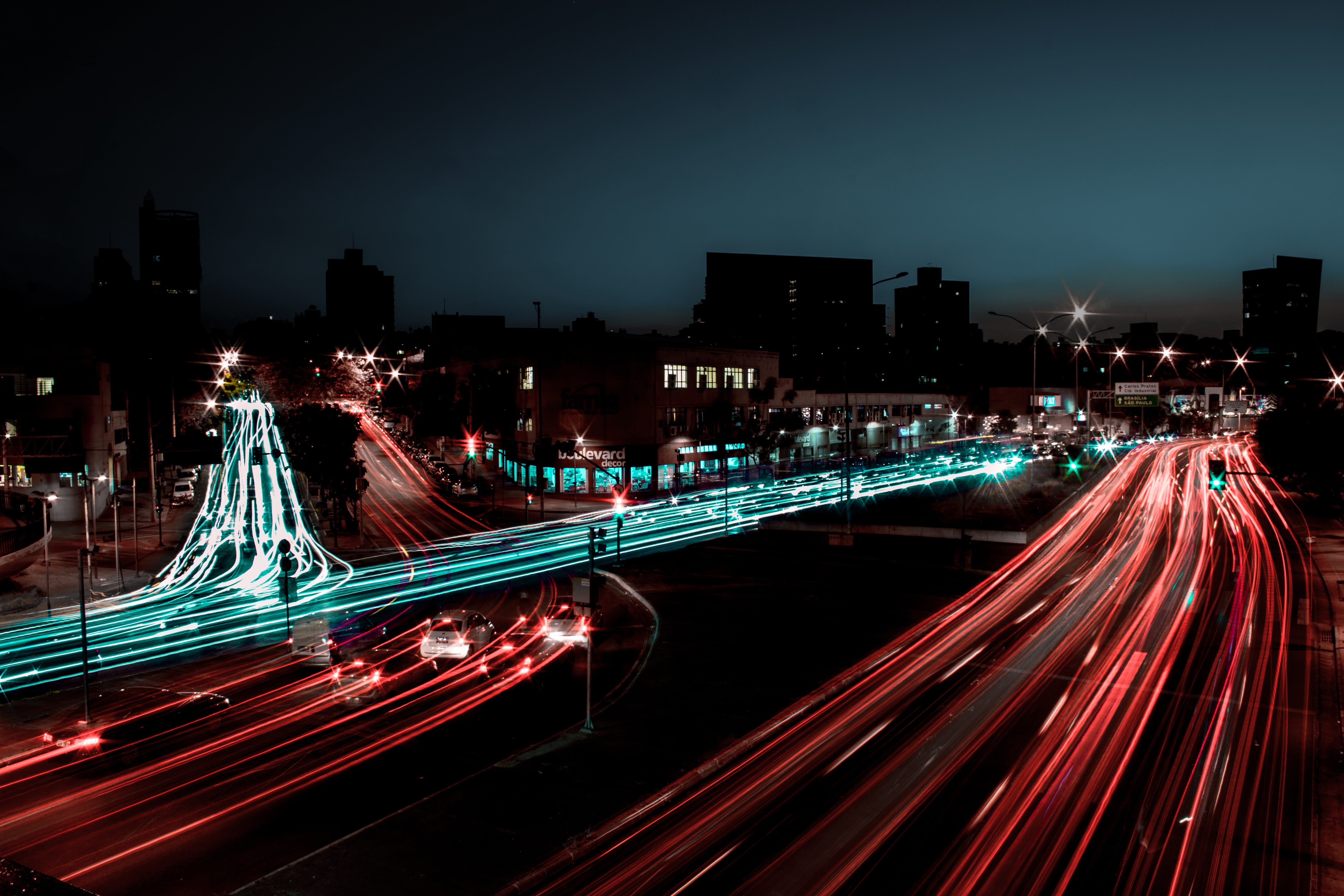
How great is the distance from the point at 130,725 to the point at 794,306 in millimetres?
118115

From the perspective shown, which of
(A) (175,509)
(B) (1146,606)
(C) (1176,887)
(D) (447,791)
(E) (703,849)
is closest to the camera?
(C) (1176,887)

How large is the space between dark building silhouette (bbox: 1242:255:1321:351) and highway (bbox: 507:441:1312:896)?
569 ft

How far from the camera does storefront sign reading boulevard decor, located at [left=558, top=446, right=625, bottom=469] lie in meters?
52.4

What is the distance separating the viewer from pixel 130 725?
13391 millimetres

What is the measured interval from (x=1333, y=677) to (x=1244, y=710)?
12.3 ft

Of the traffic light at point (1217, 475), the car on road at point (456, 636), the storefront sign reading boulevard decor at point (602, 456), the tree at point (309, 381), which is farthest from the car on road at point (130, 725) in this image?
the tree at point (309, 381)

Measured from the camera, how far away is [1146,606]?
2122cm

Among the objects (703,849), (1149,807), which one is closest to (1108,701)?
(1149,807)

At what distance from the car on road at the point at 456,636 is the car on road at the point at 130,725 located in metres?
4.28

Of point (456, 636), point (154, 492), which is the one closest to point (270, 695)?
point (456, 636)

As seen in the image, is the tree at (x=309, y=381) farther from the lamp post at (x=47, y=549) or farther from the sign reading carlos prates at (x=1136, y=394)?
the sign reading carlos prates at (x=1136, y=394)

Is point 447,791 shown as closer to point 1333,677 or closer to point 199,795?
point 199,795

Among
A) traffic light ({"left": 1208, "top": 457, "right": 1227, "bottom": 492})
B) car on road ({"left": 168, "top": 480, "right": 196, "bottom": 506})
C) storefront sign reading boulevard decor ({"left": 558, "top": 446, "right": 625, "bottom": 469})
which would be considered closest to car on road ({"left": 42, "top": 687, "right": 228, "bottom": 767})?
traffic light ({"left": 1208, "top": 457, "right": 1227, "bottom": 492})

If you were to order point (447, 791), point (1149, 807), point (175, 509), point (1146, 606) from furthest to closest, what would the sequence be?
1. point (175, 509)
2. point (1146, 606)
3. point (447, 791)
4. point (1149, 807)
